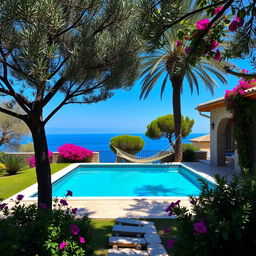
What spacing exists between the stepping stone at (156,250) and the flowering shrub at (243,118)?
5.70 m

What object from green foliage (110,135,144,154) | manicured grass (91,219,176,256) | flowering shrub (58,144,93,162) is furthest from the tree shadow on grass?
green foliage (110,135,144,154)

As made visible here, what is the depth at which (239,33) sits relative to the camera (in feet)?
8.20

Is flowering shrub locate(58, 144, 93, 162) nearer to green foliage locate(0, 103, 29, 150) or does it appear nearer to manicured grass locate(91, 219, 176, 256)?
green foliage locate(0, 103, 29, 150)

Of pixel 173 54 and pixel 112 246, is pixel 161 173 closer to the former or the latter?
pixel 173 54

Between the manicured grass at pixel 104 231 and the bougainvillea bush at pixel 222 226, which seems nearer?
the bougainvillea bush at pixel 222 226

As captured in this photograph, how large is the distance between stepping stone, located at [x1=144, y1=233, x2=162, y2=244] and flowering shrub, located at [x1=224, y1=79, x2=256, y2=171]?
5484 mm

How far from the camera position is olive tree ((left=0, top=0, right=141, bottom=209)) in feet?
6.01

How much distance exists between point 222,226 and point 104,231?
2217 millimetres

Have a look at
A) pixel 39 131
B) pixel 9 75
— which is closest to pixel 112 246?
→ pixel 39 131

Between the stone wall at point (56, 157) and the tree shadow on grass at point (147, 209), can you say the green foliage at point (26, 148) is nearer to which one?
the stone wall at point (56, 157)

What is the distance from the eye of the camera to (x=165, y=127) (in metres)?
17.7

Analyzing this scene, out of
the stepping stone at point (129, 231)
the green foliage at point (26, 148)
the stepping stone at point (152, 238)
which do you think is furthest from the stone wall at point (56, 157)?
the stepping stone at point (152, 238)

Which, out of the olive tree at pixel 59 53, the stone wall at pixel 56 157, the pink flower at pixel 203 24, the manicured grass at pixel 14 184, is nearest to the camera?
the olive tree at pixel 59 53

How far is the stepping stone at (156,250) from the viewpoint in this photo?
8.34 ft
